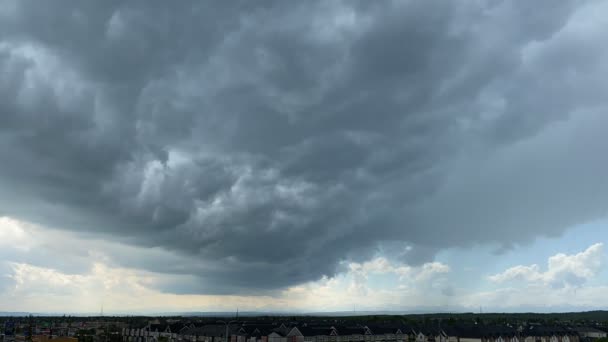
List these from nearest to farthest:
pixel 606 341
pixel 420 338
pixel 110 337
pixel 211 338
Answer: pixel 606 341, pixel 211 338, pixel 420 338, pixel 110 337

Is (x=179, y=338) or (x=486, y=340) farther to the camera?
(x=179, y=338)

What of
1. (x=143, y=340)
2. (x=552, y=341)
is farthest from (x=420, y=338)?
(x=143, y=340)

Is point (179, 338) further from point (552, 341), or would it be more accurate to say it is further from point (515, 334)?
point (552, 341)

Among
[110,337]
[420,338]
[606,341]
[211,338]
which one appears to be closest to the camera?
[606,341]

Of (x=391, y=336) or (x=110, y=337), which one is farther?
(x=110, y=337)

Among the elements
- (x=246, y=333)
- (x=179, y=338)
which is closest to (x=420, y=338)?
(x=246, y=333)

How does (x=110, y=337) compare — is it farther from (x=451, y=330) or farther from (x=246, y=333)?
(x=451, y=330)
